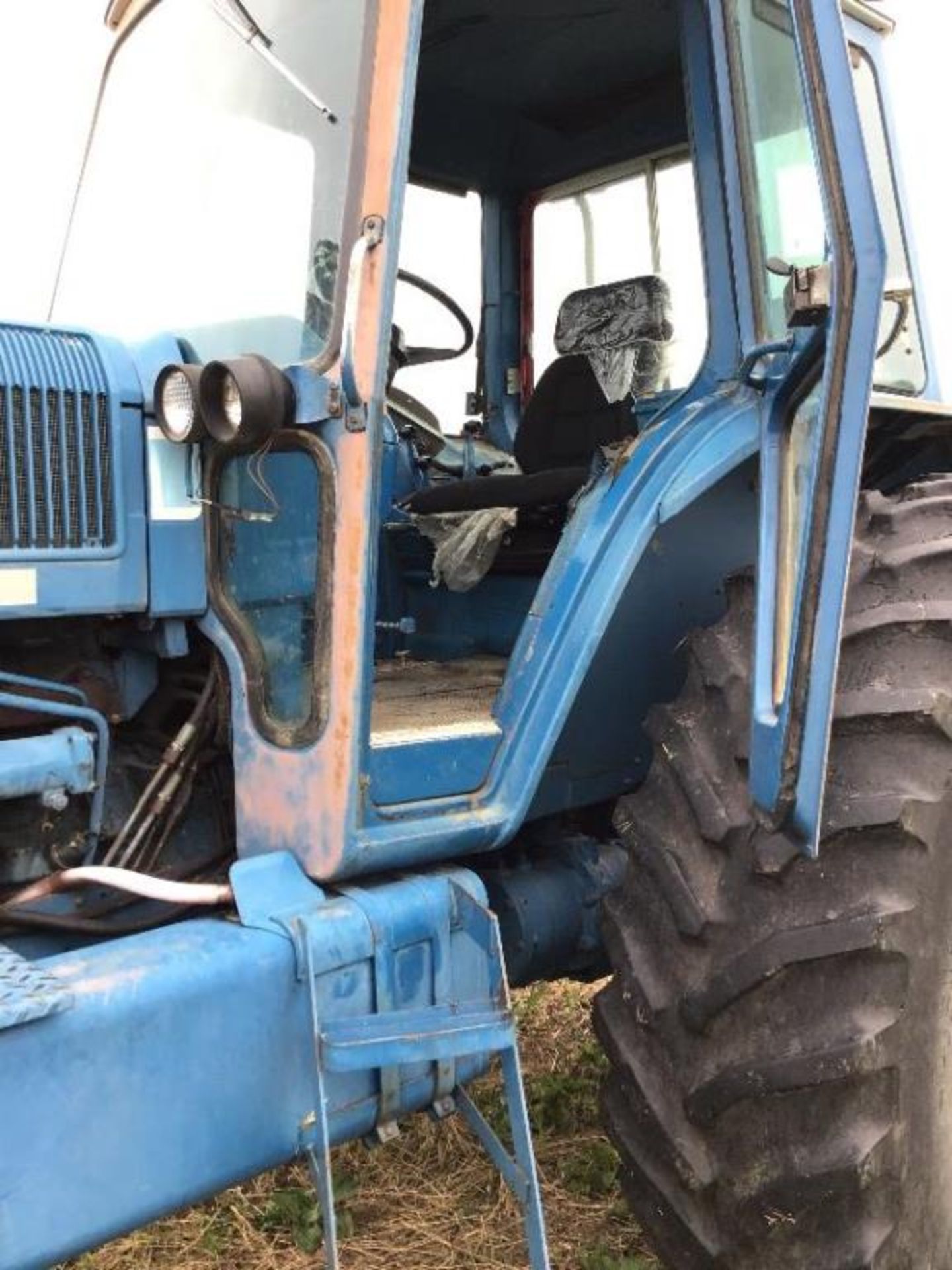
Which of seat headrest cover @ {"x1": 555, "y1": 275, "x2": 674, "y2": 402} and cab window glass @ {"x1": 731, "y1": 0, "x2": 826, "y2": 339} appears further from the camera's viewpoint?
seat headrest cover @ {"x1": 555, "y1": 275, "x2": 674, "y2": 402}

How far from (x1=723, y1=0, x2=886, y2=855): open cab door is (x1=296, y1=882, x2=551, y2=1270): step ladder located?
1.62 ft

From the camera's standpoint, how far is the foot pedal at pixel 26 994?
143cm

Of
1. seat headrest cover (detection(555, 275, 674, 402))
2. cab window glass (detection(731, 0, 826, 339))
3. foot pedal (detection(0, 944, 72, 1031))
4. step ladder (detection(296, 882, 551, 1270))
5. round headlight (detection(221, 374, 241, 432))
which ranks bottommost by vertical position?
step ladder (detection(296, 882, 551, 1270))

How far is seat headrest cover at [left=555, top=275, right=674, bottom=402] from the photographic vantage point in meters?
2.80

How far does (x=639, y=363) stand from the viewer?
2854mm

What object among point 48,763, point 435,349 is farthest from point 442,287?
point 48,763

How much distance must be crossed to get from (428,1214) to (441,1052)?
38.5 inches

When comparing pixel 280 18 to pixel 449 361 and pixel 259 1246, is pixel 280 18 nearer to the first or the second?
pixel 449 361

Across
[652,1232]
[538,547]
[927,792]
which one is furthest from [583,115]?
[652,1232]

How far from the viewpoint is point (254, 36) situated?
2105 mm

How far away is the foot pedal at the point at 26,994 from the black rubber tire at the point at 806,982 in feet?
2.97

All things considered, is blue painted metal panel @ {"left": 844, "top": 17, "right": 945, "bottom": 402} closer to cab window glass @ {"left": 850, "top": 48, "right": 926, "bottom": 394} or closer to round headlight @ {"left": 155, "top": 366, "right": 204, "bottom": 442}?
cab window glass @ {"left": 850, "top": 48, "right": 926, "bottom": 394}

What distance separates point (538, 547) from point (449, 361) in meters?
0.89

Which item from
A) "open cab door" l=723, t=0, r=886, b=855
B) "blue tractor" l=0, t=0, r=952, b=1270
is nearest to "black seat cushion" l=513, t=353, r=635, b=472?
"blue tractor" l=0, t=0, r=952, b=1270
